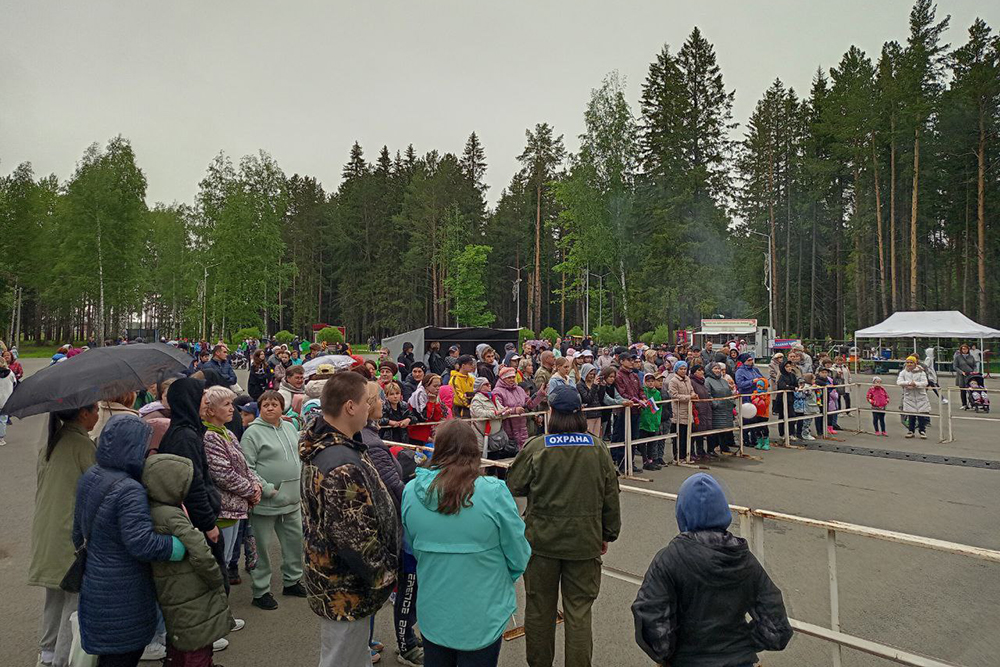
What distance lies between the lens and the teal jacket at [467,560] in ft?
8.29

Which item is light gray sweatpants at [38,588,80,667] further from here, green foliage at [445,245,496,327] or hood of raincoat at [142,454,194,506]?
green foliage at [445,245,496,327]

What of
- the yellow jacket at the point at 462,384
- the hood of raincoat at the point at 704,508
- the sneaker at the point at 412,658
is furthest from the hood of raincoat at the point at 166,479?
the yellow jacket at the point at 462,384

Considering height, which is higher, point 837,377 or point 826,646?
point 837,377

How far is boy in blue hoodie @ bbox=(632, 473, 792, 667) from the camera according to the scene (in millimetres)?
2428

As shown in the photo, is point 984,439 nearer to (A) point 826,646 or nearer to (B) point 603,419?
(B) point 603,419

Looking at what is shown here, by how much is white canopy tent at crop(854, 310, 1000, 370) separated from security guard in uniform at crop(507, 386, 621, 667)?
95.0 feet

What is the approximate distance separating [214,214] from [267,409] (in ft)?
161

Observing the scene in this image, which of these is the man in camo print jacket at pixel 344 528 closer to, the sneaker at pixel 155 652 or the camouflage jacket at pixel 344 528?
the camouflage jacket at pixel 344 528

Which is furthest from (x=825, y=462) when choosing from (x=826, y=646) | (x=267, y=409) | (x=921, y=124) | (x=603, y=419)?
(x=921, y=124)

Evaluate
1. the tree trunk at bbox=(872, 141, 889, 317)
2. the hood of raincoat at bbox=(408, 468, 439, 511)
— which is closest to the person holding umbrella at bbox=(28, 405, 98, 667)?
the hood of raincoat at bbox=(408, 468, 439, 511)

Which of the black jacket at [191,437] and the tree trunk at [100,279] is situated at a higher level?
Answer: the tree trunk at [100,279]

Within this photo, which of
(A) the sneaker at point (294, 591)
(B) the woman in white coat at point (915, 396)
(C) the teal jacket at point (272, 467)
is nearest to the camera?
(C) the teal jacket at point (272, 467)

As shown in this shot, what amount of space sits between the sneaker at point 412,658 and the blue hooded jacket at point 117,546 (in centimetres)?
154

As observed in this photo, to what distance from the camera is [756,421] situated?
1242cm
